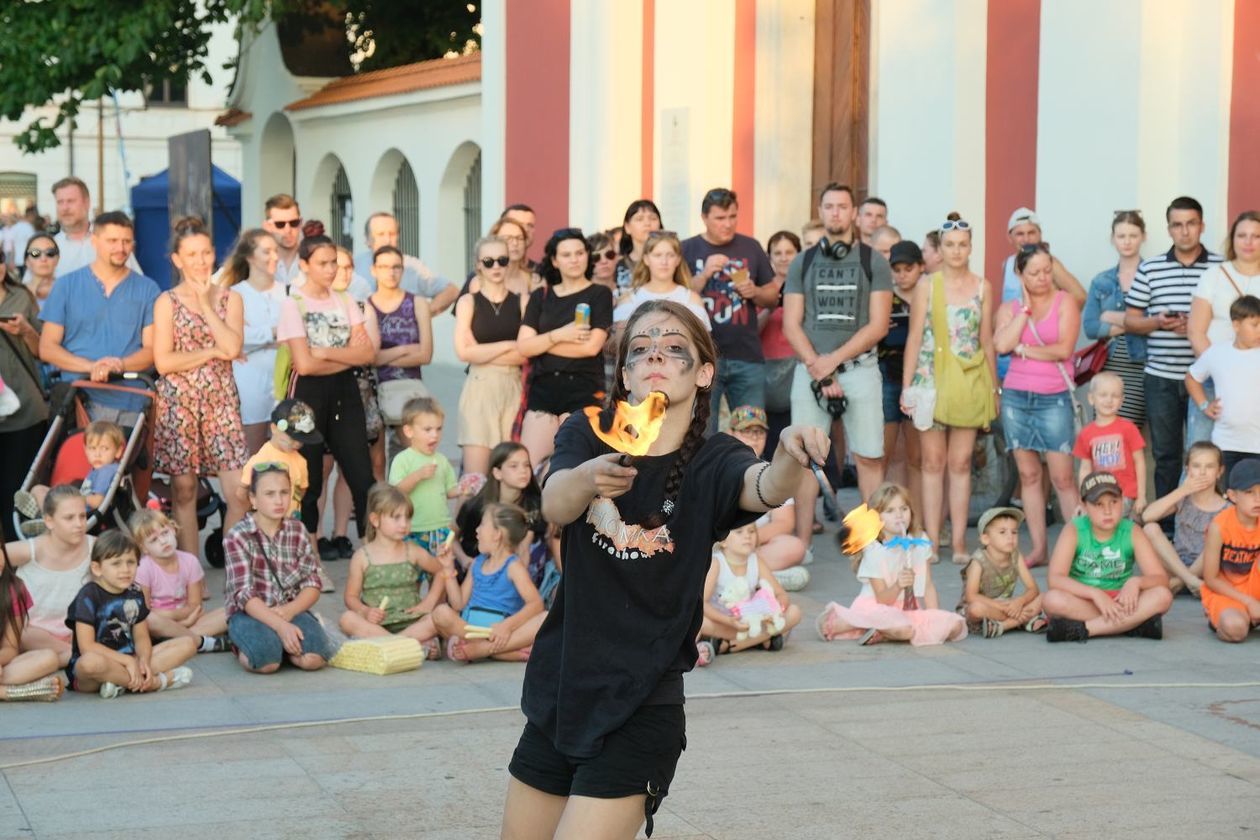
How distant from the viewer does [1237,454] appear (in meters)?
9.85

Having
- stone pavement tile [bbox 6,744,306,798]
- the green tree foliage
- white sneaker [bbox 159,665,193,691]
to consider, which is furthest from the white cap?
the green tree foliage

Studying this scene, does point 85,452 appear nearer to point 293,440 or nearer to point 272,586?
point 293,440

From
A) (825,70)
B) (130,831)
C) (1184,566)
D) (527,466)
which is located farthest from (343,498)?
(825,70)

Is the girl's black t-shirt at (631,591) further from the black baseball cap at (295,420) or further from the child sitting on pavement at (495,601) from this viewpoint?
the black baseball cap at (295,420)

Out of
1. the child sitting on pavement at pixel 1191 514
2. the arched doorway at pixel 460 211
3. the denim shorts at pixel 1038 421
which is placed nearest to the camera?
the child sitting on pavement at pixel 1191 514

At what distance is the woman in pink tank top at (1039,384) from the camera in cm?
1045

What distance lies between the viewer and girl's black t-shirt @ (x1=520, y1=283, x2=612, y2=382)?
1034 centimetres

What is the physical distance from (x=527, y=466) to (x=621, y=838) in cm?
513

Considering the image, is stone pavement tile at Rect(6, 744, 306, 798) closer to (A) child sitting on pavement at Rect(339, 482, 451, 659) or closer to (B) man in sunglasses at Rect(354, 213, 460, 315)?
(A) child sitting on pavement at Rect(339, 482, 451, 659)

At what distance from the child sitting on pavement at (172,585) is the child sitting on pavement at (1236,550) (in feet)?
14.4

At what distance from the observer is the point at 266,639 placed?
8125mm

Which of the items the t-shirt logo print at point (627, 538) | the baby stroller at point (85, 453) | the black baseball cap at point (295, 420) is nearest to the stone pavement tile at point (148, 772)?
the t-shirt logo print at point (627, 538)

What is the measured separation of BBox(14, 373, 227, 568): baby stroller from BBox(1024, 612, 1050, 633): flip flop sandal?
165 inches

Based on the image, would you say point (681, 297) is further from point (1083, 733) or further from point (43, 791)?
point (43, 791)
